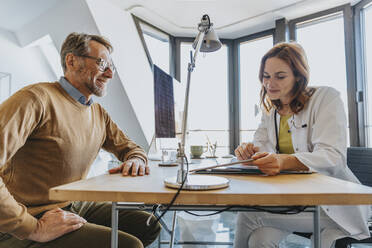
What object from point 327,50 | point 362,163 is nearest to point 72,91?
point 362,163

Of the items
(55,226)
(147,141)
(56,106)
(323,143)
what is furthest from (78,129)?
(147,141)

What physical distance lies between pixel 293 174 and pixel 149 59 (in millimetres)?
2710

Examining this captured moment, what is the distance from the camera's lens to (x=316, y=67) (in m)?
3.15

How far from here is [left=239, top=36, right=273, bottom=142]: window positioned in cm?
370

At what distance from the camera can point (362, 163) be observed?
1468 mm

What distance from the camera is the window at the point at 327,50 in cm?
298

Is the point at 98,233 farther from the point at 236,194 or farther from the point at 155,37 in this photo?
the point at 155,37

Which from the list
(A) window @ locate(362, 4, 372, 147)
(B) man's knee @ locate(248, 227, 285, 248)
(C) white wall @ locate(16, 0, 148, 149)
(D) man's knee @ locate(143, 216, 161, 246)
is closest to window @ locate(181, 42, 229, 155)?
(C) white wall @ locate(16, 0, 148, 149)

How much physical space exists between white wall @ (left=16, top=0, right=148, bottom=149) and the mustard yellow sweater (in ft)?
5.92

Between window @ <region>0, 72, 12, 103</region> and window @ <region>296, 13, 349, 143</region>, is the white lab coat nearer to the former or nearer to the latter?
window @ <region>296, 13, 349, 143</region>

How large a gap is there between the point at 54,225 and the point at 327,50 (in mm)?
3320

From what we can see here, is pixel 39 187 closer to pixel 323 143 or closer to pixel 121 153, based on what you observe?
pixel 121 153

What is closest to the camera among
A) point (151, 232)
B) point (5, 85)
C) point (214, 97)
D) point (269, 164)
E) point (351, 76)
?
point (269, 164)

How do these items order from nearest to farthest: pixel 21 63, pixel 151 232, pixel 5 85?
pixel 151 232 → pixel 5 85 → pixel 21 63
